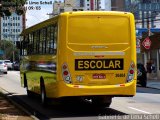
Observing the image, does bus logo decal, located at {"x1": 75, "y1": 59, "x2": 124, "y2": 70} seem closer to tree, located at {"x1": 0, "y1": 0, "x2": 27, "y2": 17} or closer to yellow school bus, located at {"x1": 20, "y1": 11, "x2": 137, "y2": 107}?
yellow school bus, located at {"x1": 20, "y1": 11, "x2": 137, "y2": 107}

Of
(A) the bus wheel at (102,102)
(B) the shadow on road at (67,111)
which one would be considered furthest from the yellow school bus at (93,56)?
(A) the bus wheel at (102,102)

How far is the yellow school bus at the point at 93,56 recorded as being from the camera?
1493 cm

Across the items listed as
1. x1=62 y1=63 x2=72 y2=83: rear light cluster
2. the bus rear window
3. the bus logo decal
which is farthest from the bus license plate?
the bus rear window

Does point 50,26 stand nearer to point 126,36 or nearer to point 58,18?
point 58,18

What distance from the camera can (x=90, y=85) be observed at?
15000mm

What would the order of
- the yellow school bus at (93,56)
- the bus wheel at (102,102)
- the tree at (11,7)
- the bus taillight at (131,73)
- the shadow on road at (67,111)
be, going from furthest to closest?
the tree at (11,7) < the bus wheel at (102,102) < the bus taillight at (131,73) < the shadow on road at (67,111) < the yellow school bus at (93,56)

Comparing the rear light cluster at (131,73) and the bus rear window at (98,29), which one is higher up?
the bus rear window at (98,29)

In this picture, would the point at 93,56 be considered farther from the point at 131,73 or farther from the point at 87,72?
the point at 131,73

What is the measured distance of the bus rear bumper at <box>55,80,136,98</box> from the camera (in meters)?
14.8

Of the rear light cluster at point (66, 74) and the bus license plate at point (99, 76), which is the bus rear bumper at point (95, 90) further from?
the bus license plate at point (99, 76)

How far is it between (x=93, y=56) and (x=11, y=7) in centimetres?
780

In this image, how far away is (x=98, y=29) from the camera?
15.2 metres

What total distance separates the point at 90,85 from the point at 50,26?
8.79ft

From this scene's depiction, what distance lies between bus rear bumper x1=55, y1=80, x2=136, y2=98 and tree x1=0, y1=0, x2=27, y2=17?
7.30 meters
